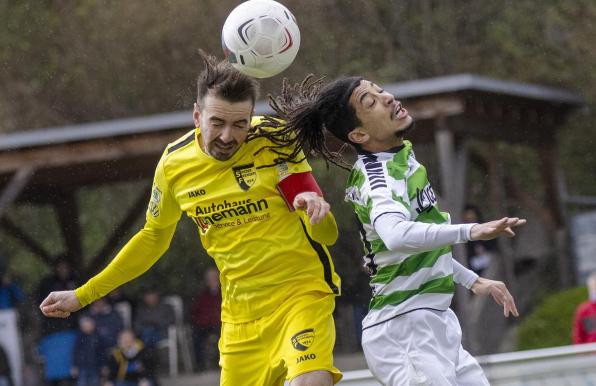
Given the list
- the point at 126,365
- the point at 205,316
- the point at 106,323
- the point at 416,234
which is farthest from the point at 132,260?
the point at 205,316

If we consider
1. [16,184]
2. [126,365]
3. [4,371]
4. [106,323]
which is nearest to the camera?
[126,365]

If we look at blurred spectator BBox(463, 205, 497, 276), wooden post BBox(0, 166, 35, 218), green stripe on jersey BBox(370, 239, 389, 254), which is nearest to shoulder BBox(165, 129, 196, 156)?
green stripe on jersey BBox(370, 239, 389, 254)

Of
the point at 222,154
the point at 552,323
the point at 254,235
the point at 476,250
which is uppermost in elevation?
the point at 222,154

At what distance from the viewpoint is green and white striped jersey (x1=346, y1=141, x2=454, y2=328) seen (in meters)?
4.57

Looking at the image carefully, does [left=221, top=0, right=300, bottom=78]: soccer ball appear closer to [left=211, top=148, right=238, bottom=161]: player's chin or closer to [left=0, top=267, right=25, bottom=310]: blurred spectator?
[left=211, top=148, right=238, bottom=161]: player's chin

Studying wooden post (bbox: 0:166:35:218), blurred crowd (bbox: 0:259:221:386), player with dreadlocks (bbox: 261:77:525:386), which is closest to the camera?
player with dreadlocks (bbox: 261:77:525:386)

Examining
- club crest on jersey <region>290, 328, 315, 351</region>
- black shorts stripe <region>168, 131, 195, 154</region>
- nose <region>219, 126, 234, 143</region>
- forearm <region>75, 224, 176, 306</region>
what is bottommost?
club crest on jersey <region>290, 328, 315, 351</region>

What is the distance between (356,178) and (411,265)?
39 cm

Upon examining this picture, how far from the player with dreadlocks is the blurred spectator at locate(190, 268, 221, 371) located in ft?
27.8

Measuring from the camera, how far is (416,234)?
4305 mm

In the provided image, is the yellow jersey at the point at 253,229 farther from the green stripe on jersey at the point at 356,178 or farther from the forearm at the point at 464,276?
the forearm at the point at 464,276

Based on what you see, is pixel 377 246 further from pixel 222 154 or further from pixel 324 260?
pixel 222 154

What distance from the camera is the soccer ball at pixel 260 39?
508 centimetres

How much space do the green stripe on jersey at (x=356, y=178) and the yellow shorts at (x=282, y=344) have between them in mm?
545
